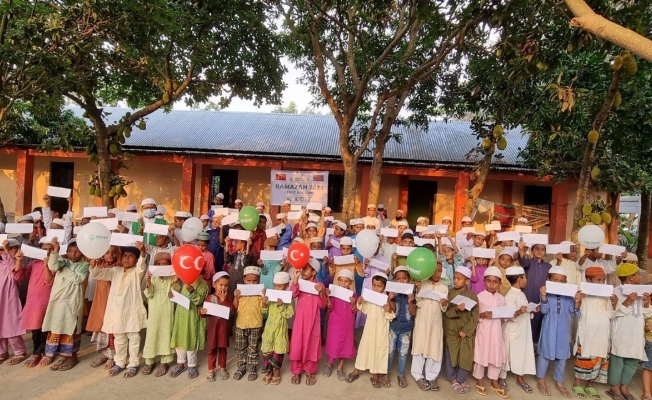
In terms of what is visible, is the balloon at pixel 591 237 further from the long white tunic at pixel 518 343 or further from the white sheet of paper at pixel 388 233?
the white sheet of paper at pixel 388 233

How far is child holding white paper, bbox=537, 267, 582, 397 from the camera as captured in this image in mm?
3930

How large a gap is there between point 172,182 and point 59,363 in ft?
28.3

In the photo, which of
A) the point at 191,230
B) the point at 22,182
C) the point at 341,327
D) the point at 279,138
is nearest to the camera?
the point at 341,327

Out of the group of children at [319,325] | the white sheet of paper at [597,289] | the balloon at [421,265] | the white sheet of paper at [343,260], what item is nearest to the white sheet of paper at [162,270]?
the group of children at [319,325]

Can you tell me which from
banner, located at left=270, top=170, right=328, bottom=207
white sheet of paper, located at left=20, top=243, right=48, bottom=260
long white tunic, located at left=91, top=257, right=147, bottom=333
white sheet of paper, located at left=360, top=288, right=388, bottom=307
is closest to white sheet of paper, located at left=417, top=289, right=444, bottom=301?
white sheet of paper, located at left=360, top=288, right=388, bottom=307

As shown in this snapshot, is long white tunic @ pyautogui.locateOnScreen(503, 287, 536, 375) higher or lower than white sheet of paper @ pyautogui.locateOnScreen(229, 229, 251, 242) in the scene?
lower

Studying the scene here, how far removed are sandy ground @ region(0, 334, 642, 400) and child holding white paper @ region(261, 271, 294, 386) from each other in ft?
0.44

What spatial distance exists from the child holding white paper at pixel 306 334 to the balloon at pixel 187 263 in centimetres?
97

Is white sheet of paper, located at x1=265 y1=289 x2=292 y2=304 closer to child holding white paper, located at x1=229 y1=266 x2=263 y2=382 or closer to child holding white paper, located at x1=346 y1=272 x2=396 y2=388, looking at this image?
child holding white paper, located at x1=229 y1=266 x2=263 y2=382

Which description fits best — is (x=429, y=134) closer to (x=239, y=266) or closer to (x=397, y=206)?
(x=397, y=206)

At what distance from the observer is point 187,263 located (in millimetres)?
3664

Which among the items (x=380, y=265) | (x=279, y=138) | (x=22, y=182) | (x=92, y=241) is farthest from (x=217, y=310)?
(x=22, y=182)

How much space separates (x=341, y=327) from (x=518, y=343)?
1.78 metres

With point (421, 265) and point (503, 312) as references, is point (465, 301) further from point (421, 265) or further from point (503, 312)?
point (421, 265)
